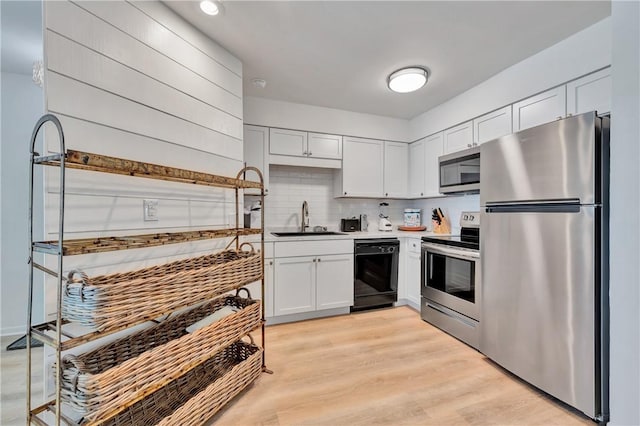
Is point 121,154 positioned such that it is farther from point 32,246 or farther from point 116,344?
point 116,344

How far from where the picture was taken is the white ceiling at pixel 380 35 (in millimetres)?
1813

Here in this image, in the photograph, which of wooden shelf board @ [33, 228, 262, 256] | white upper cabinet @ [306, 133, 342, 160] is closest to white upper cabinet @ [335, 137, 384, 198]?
white upper cabinet @ [306, 133, 342, 160]

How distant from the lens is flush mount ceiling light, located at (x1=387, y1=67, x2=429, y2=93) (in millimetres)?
2488

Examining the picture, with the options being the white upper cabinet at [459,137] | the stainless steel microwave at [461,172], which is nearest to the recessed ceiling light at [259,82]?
the stainless steel microwave at [461,172]

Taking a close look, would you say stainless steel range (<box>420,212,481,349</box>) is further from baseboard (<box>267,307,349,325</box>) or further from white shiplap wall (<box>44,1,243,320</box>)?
white shiplap wall (<box>44,1,243,320</box>)

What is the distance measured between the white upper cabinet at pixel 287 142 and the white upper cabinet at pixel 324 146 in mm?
73

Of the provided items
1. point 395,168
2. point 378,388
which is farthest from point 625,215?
point 395,168

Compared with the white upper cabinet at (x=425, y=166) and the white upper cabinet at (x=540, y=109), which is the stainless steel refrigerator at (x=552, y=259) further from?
the white upper cabinet at (x=425, y=166)

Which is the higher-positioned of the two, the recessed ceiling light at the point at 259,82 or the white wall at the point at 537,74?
the recessed ceiling light at the point at 259,82

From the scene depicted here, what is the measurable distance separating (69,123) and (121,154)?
0.25 meters

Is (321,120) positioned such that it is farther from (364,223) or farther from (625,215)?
(625,215)

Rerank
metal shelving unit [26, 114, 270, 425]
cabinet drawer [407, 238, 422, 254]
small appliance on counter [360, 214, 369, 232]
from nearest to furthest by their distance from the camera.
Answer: metal shelving unit [26, 114, 270, 425]
cabinet drawer [407, 238, 422, 254]
small appliance on counter [360, 214, 369, 232]

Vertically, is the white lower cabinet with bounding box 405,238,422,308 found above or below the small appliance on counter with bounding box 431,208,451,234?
below

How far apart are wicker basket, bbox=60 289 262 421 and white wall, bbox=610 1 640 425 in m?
1.49
